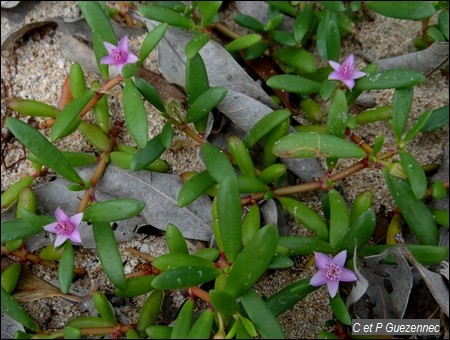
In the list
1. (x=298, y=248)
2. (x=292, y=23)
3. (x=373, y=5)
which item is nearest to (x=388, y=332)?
(x=298, y=248)

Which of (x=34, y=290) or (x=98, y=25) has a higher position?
(x=98, y=25)

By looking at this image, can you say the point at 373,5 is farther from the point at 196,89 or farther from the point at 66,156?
the point at 66,156

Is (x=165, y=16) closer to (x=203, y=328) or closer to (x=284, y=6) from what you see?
(x=284, y=6)

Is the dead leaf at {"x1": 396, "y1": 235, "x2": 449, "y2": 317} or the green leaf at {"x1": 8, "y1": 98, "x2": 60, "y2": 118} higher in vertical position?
the green leaf at {"x1": 8, "y1": 98, "x2": 60, "y2": 118}

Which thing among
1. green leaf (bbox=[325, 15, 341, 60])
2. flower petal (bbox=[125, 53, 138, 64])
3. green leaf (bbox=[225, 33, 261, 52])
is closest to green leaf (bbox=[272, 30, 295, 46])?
green leaf (bbox=[225, 33, 261, 52])

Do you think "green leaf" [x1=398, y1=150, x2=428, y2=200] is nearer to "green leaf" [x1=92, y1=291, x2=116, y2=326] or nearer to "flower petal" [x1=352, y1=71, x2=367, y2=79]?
"flower petal" [x1=352, y1=71, x2=367, y2=79]

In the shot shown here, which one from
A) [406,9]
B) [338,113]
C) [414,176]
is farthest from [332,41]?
[414,176]
